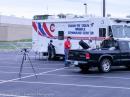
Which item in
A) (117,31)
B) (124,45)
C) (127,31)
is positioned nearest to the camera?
(124,45)

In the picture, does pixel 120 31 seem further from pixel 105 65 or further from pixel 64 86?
pixel 64 86

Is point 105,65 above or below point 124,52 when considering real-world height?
below

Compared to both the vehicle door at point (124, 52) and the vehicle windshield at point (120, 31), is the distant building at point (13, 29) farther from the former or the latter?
the vehicle door at point (124, 52)

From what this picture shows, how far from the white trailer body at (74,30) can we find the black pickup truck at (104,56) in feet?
10.6

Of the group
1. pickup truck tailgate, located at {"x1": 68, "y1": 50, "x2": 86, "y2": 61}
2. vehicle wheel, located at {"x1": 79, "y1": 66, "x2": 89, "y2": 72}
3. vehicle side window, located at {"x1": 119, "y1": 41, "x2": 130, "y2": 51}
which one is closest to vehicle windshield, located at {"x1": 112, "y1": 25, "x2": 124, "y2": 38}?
vehicle side window, located at {"x1": 119, "y1": 41, "x2": 130, "y2": 51}

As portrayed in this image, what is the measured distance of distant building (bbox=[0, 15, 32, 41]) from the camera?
2628 inches

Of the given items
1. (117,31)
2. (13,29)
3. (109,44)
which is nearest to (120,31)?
(117,31)

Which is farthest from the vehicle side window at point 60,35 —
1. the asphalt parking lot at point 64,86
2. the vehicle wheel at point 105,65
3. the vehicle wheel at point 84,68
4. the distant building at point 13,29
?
the distant building at point 13,29

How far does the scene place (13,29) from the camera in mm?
68250

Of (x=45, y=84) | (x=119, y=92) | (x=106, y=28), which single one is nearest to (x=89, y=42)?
(x=106, y=28)

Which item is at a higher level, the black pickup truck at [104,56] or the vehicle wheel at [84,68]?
the black pickup truck at [104,56]

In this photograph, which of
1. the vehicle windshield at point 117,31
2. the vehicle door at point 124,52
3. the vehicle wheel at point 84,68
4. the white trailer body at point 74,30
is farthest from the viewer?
the white trailer body at point 74,30

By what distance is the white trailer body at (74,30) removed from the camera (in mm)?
23359

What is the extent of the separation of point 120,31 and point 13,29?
1841 inches
